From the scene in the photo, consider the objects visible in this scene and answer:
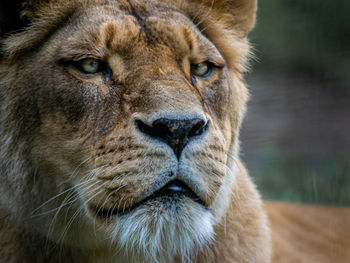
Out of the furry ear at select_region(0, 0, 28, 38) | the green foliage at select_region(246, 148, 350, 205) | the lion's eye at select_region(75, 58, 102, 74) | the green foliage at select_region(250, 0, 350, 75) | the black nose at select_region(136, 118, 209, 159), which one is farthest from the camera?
the green foliage at select_region(250, 0, 350, 75)

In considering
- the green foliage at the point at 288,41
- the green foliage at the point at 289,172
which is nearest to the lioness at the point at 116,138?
the green foliage at the point at 289,172

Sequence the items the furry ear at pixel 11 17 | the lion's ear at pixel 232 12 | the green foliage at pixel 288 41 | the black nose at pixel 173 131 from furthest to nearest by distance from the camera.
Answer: the green foliage at pixel 288 41 → the lion's ear at pixel 232 12 → the furry ear at pixel 11 17 → the black nose at pixel 173 131

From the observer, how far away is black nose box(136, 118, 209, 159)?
229 centimetres

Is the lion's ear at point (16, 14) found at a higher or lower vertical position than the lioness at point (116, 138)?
higher

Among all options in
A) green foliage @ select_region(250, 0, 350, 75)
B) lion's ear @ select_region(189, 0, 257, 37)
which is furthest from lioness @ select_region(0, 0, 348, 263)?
green foliage @ select_region(250, 0, 350, 75)

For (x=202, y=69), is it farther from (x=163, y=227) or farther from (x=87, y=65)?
(x=163, y=227)

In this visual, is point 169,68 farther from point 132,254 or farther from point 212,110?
point 132,254

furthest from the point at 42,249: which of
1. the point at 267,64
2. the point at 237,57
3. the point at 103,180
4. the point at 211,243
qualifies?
the point at 267,64

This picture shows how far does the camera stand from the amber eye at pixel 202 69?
2902 millimetres

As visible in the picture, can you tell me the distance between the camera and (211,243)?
2.93m

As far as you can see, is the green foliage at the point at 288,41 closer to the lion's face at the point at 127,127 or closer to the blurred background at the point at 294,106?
the blurred background at the point at 294,106

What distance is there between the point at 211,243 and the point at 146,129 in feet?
2.90

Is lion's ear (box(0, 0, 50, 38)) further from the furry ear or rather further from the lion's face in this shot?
the lion's face

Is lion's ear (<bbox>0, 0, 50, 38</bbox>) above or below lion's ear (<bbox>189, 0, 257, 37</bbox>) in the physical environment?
above
